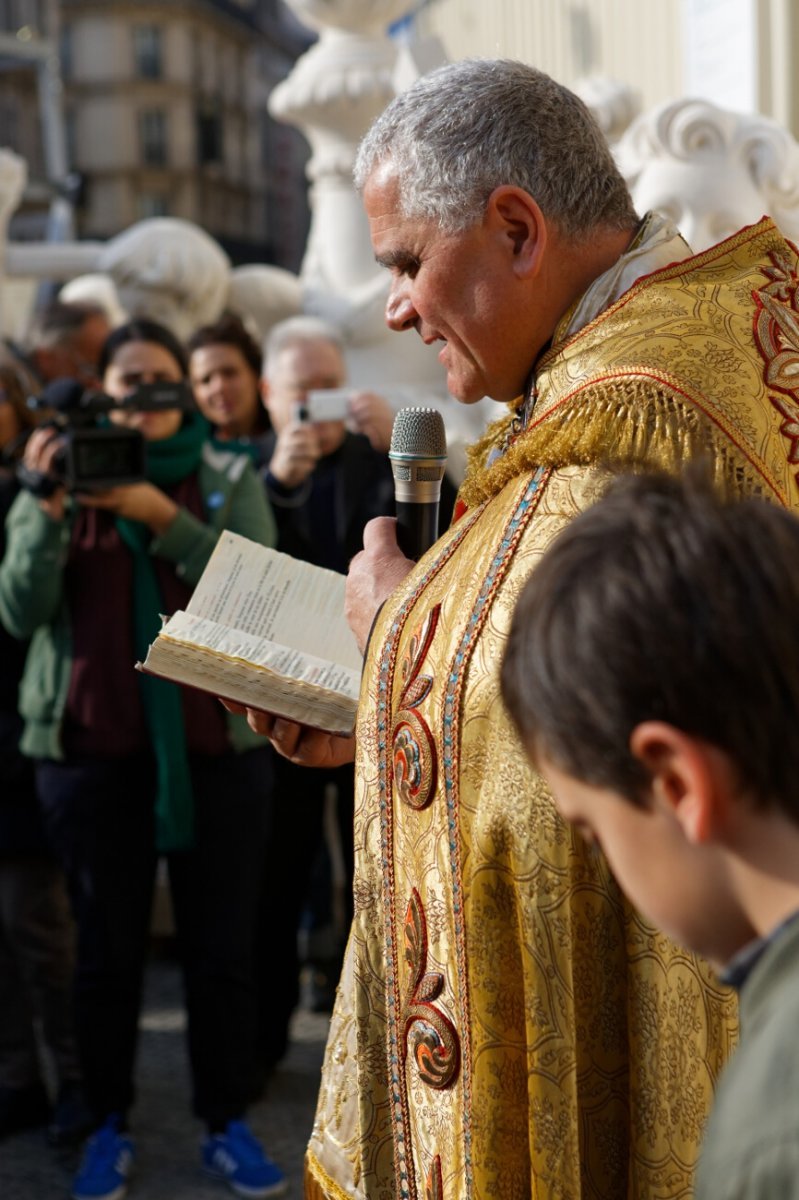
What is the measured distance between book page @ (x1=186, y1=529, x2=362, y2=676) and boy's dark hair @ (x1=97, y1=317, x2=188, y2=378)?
69.3 inches

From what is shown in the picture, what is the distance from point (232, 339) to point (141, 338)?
0.63 m

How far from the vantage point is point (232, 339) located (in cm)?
439

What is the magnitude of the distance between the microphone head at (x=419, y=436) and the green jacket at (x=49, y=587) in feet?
4.69

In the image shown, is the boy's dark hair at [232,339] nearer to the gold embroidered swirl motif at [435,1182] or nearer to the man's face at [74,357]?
the man's face at [74,357]

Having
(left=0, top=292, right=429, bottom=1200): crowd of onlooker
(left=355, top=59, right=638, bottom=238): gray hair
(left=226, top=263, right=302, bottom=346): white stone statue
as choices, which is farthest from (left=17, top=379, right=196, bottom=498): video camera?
(left=226, top=263, right=302, bottom=346): white stone statue

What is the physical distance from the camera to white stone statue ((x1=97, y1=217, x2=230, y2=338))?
18.4 feet

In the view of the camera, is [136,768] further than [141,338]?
No

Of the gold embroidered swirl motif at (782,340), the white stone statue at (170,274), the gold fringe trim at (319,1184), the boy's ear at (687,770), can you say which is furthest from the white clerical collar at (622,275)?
the white stone statue at (170,274)

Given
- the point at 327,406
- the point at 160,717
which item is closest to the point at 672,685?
the point at 160,717

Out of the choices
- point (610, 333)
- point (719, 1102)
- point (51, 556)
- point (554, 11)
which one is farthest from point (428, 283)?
point (554, 11)

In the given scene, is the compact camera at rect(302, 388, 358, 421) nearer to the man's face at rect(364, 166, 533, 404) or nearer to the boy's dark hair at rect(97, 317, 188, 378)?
the boy's dark hair at rect(97, 317, 188, 378)

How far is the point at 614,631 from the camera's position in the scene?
3.17 feet

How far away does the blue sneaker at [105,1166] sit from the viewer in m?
3.40

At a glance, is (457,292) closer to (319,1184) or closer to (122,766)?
(319,1184)
